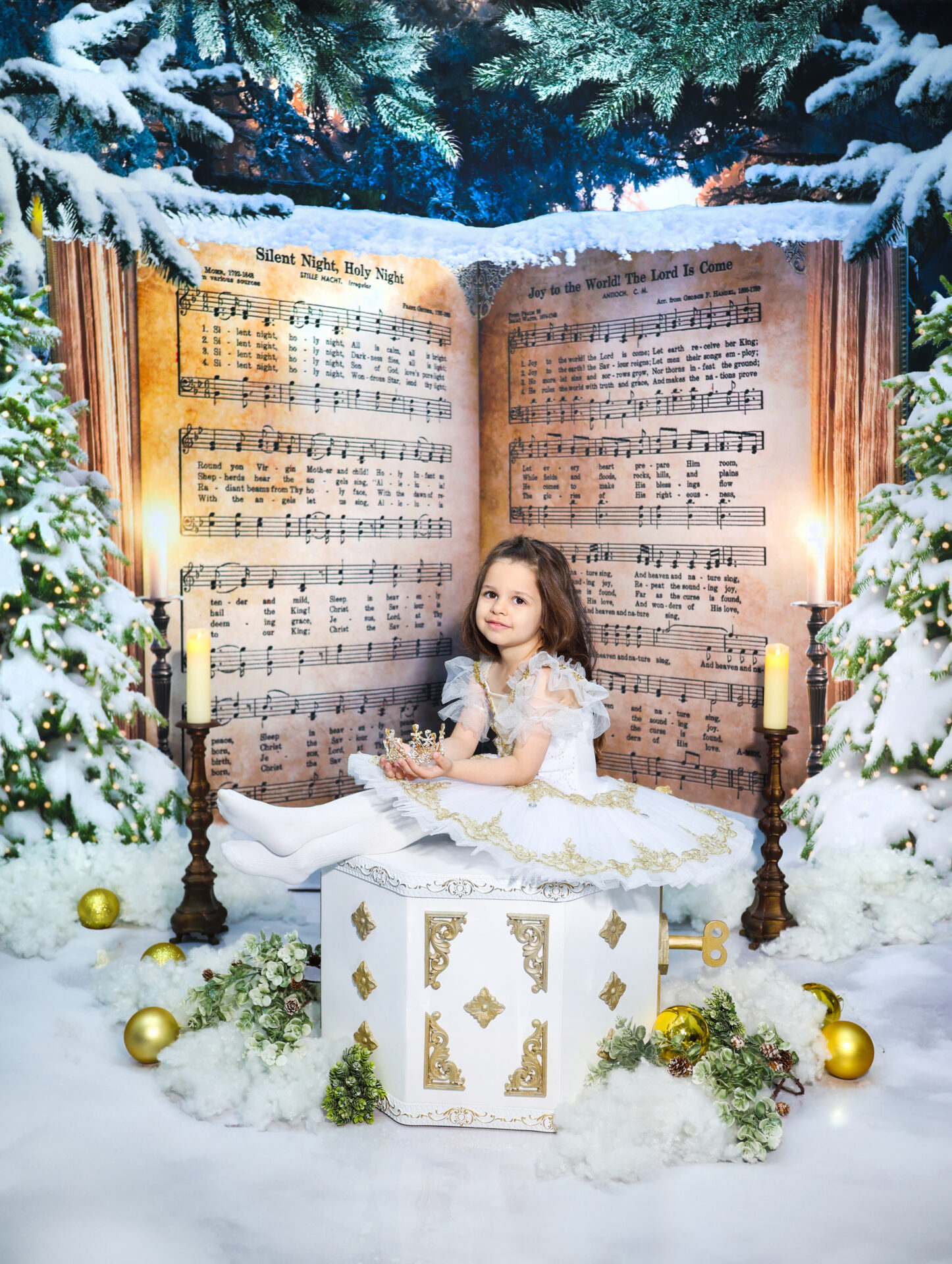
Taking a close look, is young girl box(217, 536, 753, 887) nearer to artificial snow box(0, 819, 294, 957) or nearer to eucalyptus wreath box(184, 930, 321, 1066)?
eucalyptus wreath box(184, 930, 321, 1066)

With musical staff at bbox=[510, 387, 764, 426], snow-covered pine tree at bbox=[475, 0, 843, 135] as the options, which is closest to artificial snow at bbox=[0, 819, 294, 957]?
musical staff at bbox=[510, 387, 764, 426]

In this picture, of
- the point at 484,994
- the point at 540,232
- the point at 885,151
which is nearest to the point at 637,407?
the point at 540,232

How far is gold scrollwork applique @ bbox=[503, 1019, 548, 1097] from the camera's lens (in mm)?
2482

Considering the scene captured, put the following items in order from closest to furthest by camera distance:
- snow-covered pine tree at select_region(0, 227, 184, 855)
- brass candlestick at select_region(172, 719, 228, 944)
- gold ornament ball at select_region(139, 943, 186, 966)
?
gold ornament ball at select_region(139, 943, 186, 966) < brass candlestick at select_region(172, 719, 228, 944) < snow-covered pine tree at select_region(0, 227, 184, 855)

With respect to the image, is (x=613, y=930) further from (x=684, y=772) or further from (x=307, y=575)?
(x=307, y=575)

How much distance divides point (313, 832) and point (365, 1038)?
21.8 inches

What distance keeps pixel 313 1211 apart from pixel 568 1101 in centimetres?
69

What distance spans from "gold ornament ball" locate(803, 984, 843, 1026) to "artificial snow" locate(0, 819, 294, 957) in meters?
2.04

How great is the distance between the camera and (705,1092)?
8.14 feet

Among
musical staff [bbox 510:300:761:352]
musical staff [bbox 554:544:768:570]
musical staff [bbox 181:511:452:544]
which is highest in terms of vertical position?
musical staff [bbox 510:300:761:352]

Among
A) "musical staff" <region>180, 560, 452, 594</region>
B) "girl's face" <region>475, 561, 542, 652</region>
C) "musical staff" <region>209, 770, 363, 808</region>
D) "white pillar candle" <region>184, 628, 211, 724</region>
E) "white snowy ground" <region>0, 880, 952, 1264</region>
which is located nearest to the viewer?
"white snowy ground" <region>0, 880, 952, 1264</region>

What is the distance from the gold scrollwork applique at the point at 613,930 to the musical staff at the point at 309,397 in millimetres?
3575

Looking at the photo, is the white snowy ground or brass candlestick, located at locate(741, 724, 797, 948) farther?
brass candlestick, located at locate(741, 724, 797, 948)

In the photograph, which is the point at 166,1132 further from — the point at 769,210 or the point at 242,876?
the point at 769,210
